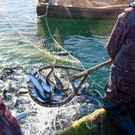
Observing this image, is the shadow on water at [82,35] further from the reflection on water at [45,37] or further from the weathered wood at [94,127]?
the weathered wood at [94,127]

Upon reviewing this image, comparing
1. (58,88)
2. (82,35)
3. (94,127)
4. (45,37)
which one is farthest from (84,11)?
(94,127)

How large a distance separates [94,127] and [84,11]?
308 inches

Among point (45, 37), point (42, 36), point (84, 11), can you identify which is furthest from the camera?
point (84, 11)

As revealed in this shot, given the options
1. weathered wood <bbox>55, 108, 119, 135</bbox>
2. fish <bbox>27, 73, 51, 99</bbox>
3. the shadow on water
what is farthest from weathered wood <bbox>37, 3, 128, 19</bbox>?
weathered wood <bbox>55, 108, 119, 135</bbox>

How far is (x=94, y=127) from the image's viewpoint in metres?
5.38

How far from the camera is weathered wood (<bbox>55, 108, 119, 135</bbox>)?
17.5 ft

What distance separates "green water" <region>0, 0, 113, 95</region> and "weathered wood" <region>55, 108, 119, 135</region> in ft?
11.9

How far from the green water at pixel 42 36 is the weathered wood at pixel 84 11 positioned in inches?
7.6

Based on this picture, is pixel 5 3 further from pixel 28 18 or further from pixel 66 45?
pixel 66 45

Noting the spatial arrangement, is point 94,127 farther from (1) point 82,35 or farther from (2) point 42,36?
(2) point 42,36

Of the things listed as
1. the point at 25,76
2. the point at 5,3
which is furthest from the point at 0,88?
the point at 5,3

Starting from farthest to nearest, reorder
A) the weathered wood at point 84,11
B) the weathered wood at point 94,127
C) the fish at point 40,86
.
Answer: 1. the weathered wood at point 84,11
2. the fish at point 40,86
3. the weathered wood at point 94,127

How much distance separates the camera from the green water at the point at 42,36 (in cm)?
1055

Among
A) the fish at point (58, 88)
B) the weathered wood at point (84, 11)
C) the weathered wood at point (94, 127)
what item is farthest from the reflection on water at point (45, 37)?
the weathered wood at point (94, 127)
